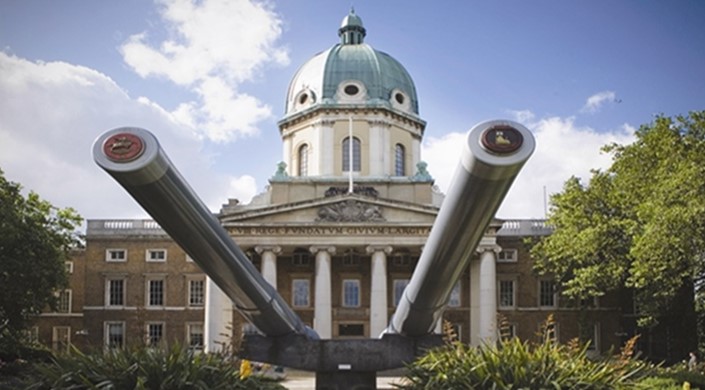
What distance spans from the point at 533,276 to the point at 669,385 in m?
34.2

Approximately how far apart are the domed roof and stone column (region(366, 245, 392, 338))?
12.2 metres

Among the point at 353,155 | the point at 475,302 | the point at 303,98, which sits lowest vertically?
the point at 475,302

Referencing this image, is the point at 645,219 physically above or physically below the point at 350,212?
below

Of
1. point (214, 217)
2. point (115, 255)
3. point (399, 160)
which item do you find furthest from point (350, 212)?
point (214, 217)

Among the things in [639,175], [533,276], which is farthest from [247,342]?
[533,276]

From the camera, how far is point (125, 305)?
175 ft

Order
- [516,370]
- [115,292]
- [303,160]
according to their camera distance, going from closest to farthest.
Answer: [516,370], [115,292], [303,160]

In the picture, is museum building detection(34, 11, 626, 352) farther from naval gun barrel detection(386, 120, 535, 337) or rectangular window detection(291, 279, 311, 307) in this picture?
naval gun barrel detection(386, 120, 535, 337)

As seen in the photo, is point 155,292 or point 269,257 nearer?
point 269,257

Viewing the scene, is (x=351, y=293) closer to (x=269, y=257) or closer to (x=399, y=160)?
(x=269, y=257)

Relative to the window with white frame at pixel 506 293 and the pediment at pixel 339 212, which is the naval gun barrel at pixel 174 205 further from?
the window with white frame at pixel 506 293

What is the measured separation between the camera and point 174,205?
22.9 ft

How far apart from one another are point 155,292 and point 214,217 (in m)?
47.7

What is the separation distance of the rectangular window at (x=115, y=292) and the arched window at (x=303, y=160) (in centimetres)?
1371
